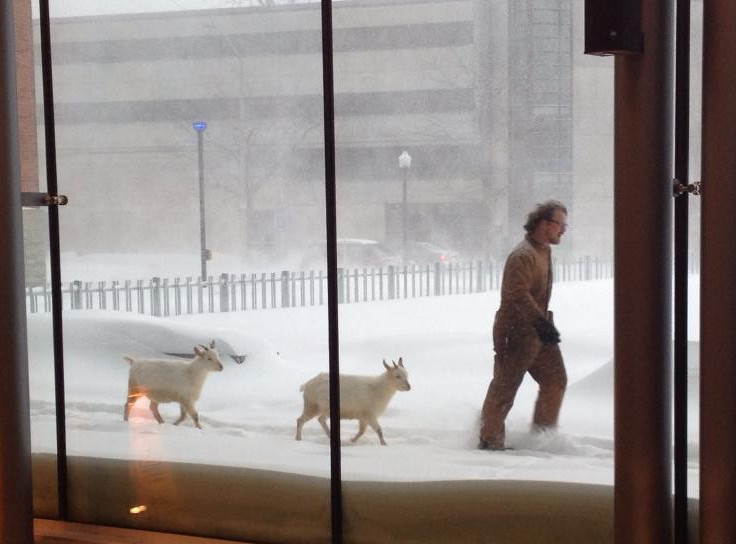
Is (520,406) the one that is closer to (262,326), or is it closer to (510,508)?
(510,508)

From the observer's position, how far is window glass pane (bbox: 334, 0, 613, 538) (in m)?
4.05

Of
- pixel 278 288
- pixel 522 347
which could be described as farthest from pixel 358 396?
pixel 522 347

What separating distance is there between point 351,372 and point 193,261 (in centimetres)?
93

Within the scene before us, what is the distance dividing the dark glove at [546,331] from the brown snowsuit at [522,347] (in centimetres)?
2

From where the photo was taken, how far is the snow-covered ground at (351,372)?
13.4 ft

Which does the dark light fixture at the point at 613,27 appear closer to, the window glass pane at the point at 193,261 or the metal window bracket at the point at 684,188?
the metal window bracket at the point at 684,188

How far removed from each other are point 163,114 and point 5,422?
1559 millimetres

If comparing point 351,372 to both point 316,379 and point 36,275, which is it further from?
point 36,275

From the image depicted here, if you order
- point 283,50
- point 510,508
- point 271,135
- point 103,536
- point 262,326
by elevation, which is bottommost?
point 103,536

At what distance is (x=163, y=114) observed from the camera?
4836mm

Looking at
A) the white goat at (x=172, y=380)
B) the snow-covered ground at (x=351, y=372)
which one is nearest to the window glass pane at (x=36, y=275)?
the snow-covered ground at (x=351, y=372)

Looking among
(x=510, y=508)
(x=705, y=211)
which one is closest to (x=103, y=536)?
(x=510, y=508)

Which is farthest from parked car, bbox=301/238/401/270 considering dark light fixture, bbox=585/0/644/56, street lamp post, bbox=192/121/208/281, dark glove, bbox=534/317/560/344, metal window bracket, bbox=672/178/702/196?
dark light fixture, bbox=585/0/644/56

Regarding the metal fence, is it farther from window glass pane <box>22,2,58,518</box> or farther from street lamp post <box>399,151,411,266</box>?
street lamp post <box>399,151,411,266</box>
